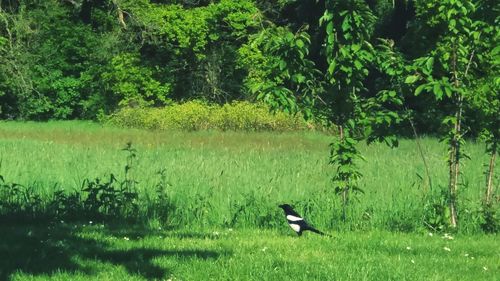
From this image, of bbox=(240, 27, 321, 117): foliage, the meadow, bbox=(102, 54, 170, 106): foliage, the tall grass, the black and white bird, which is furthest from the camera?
bbox=(102, 54, 170, 106): foliage

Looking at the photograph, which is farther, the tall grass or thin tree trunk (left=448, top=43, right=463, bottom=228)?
the tall grass

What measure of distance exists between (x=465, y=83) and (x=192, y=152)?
11.4 meters

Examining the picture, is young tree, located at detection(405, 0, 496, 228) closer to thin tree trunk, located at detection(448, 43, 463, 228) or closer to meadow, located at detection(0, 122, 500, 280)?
thin tree trunk, located at detection(448, 43, 463, 228)

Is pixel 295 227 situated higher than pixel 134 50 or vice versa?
pixel 134 50

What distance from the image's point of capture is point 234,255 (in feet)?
24.0

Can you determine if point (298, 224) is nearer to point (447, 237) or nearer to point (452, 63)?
point (447, 237)

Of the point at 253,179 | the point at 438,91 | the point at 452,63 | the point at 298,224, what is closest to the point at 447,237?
the point at 438,91

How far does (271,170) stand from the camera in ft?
48.7

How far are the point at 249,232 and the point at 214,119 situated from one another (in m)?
25.0

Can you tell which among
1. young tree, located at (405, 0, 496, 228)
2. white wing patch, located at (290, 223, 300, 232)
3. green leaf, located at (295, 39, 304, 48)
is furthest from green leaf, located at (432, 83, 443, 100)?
white wing patch, located at (290, 223, 300, 232)

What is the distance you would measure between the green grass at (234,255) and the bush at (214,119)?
23.6 metres

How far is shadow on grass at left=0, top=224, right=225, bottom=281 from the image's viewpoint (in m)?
6.65

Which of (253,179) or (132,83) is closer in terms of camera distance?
(253,179)

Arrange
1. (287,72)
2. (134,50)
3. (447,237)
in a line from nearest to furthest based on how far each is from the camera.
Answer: (447,237)
(287,72)
(134,50)
